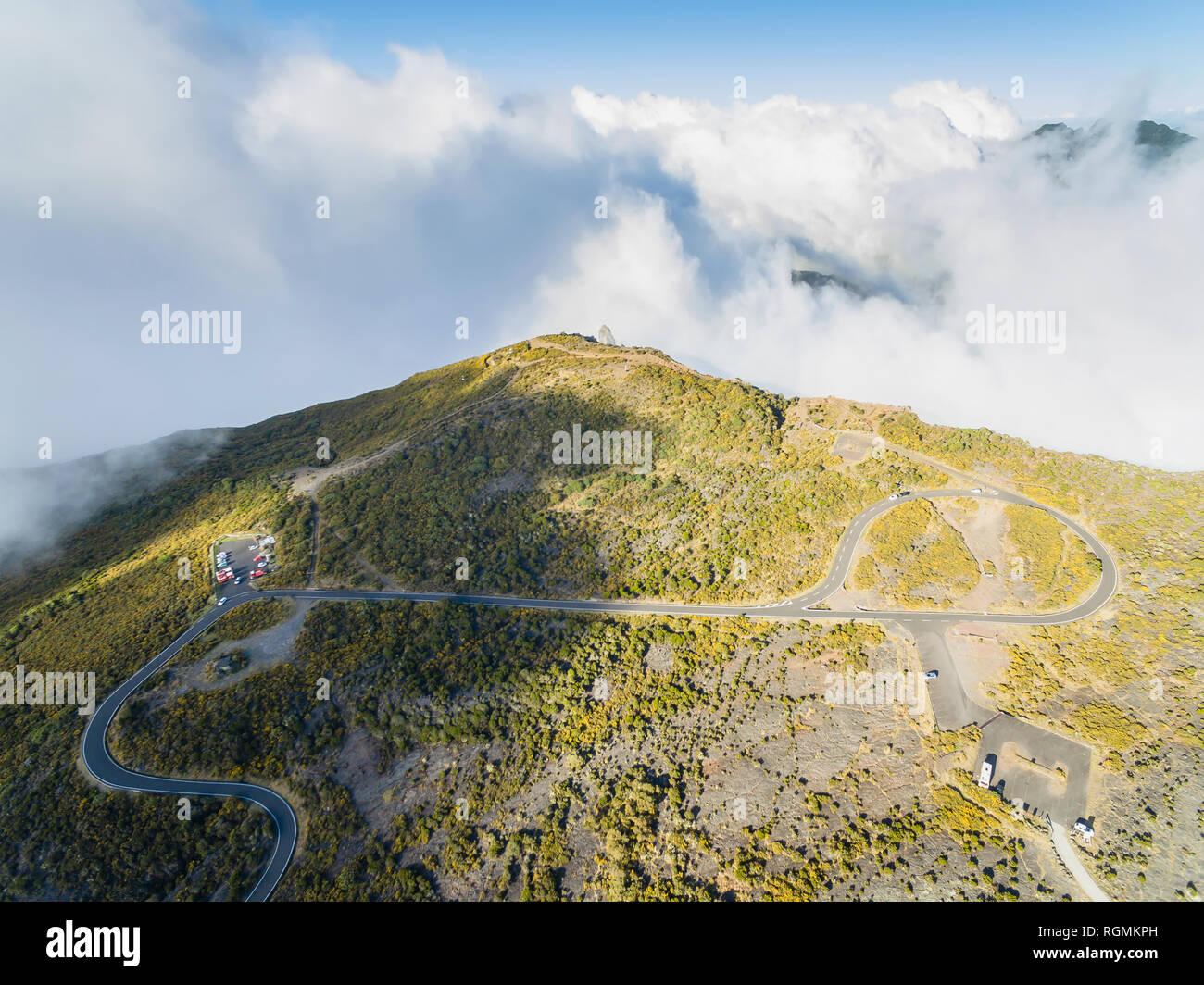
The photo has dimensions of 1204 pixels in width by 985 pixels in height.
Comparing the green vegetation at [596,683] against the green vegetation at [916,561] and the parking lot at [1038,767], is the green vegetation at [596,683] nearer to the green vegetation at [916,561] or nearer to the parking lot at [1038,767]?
the green vegetation at [916,561]

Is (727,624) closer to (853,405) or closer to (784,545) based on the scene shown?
(784,545)

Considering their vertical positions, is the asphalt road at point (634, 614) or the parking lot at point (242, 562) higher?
the parking lot at point (242, 562)

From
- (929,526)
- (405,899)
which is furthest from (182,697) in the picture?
(929,526)

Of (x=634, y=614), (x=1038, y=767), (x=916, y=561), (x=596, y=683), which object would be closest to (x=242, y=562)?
(x=596, y=683)

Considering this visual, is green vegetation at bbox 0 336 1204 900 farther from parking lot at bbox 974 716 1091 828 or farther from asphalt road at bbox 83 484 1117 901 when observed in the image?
parking lot at bbox 974 716 1091 828

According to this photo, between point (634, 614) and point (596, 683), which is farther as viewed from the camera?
point (634, 614)

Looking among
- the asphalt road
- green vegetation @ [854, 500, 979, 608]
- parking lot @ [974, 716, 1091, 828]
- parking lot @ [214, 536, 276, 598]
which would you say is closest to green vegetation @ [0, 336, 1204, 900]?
green vegetation @ [854, 500, 979, 608]

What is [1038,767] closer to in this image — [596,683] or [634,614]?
[634,614]

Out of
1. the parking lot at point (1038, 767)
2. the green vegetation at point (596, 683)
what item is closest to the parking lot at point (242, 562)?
the green vegetation at point (596, 683)
